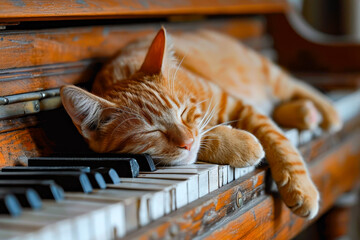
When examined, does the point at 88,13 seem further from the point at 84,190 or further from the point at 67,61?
the point at 84,190

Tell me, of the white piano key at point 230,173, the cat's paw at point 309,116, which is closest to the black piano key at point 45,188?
the white piano key at point 230,173

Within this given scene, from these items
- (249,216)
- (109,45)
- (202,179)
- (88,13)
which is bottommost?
(249,216)

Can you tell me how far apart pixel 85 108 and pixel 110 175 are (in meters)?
0.26

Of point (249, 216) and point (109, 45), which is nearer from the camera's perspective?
point (249, 216)

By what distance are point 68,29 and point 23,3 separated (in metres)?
0.32

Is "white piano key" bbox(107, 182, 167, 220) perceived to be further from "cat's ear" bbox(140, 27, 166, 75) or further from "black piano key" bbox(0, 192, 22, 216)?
"cat's ear" bbox(140, 27, 166, 75)

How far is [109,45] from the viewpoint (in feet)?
5.39

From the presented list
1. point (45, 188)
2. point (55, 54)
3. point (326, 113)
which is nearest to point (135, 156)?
point (45, 188)

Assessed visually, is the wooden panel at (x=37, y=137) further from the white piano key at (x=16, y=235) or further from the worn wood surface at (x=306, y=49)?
the worn wood surface at (x=306, y=49)

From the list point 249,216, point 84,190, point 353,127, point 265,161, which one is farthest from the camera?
point 353,127

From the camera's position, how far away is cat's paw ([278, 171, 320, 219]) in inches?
50.2

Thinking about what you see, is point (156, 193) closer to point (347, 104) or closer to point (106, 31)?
point (106, 31)

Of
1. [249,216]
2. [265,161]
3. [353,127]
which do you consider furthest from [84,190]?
[353,127]

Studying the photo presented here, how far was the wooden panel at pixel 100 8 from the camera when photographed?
1.10m
